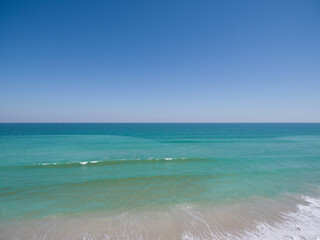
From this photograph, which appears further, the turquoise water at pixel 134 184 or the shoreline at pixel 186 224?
the turquoise water at pixel 134 184

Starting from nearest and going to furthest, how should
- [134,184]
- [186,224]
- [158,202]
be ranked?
[186,224] < [158,202] < [134,184]

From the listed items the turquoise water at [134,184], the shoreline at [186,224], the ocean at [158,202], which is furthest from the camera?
the turquoise water at [134,184]

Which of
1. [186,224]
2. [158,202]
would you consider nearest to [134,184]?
[158,202]

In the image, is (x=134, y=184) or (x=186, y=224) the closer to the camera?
(x=186, y=224)

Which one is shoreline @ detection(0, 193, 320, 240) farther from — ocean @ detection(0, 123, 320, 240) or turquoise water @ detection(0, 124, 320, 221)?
turquoise water @ detection(0, 124, 320, 221)

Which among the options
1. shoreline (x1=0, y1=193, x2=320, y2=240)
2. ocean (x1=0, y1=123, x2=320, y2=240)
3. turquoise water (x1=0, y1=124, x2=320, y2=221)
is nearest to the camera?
shoreline (x1=0, y1=193, x2=320, y2=240)

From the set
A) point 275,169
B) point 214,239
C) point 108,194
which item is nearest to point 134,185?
point 108,194

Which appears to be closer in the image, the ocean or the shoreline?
the shoreline

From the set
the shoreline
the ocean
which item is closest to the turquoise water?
the ocean

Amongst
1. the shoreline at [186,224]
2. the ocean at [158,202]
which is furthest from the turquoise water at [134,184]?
the shoreline at [186,224]

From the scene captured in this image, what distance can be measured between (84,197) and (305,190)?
13216 mm

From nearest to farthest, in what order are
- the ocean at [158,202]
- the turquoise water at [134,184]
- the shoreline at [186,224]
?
the shoreline at [186,224]
the ocean at [158,202]
the turquoise water at [134,184]

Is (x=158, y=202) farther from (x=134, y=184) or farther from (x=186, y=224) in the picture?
(x=134, y=184)

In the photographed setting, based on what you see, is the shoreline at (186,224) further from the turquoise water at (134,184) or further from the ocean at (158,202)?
the turquoise water at (134,184)
